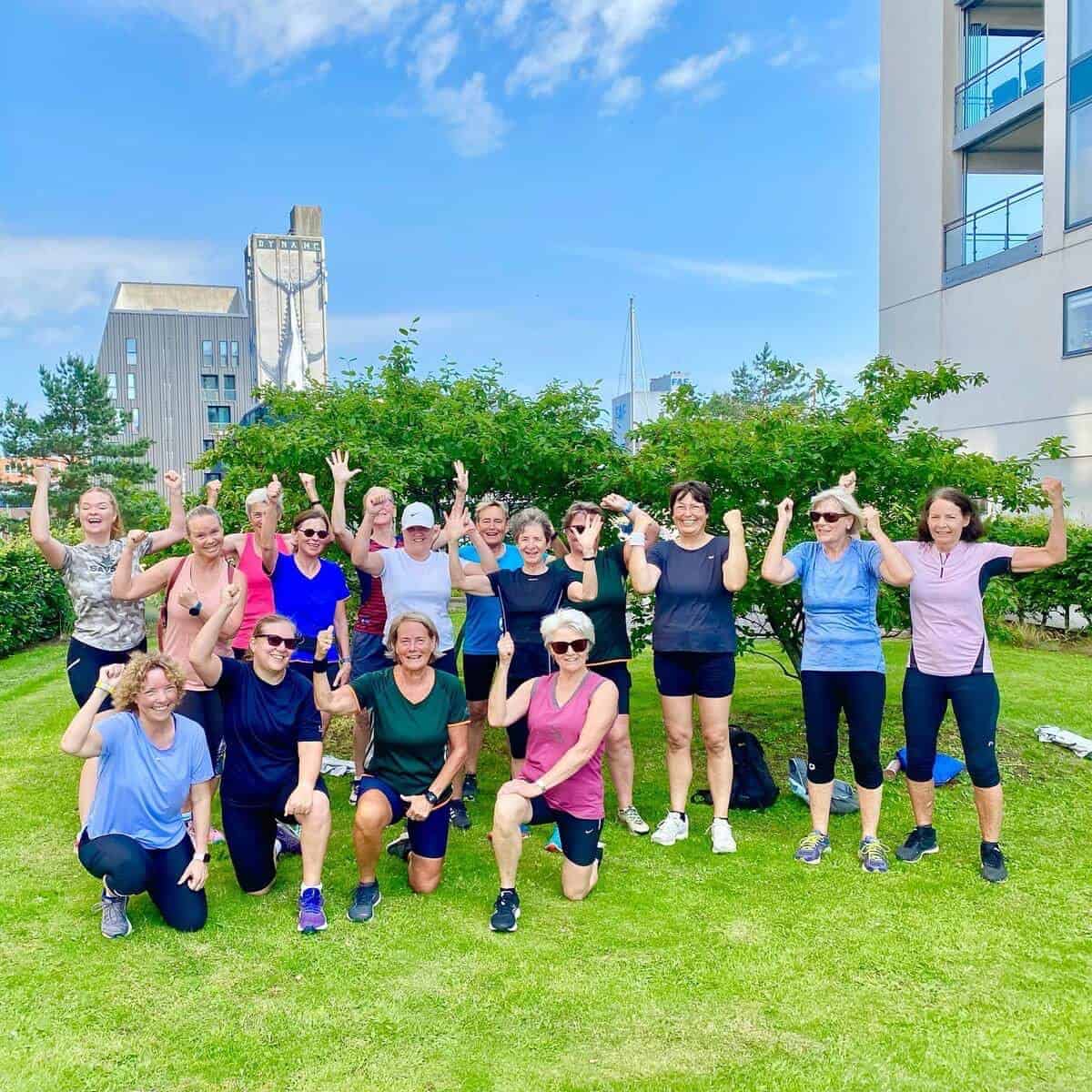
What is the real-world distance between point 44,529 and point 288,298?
7367cm

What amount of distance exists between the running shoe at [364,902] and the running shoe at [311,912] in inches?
5.3

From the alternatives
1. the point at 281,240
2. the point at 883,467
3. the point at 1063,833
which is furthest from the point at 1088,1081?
the point at 281,240

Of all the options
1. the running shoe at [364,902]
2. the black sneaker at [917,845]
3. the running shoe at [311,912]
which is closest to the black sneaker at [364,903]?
the running shoe at [364,902]

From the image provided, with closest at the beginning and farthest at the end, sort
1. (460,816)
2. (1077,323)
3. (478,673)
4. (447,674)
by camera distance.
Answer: (447,674)
(460,816)
(478,673)
(1077,323)

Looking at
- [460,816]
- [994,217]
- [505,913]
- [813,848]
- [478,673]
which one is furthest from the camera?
[994,217]

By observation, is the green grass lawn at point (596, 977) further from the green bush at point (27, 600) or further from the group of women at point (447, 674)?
the green bush at point (27, 600)

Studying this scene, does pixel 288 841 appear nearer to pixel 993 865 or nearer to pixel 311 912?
pixel 311 912

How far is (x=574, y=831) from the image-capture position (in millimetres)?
4832

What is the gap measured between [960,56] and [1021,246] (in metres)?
5.03

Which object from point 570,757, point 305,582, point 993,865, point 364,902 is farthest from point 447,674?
point 993,865

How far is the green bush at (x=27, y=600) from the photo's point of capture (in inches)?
535

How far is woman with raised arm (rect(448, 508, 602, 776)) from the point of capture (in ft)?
18.4

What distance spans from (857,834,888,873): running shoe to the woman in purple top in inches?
6.8

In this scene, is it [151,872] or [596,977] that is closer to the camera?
[596,977]
